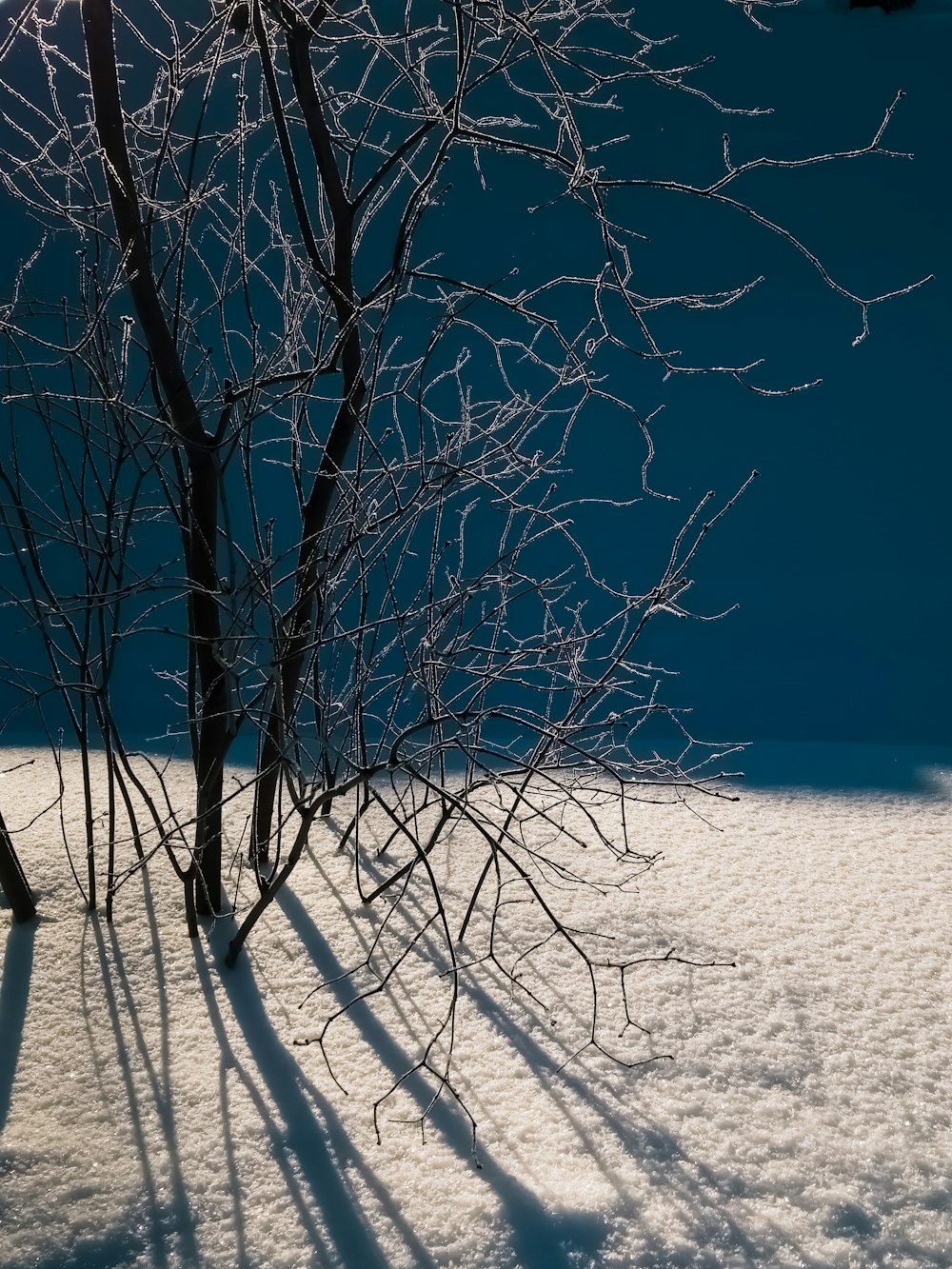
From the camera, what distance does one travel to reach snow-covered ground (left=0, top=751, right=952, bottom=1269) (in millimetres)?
1142

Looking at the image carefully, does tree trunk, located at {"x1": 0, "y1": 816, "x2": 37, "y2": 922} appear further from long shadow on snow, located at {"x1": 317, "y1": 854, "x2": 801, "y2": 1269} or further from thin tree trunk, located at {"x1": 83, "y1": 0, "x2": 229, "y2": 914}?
long shadow on snow, located at {"x1": 317, "y1": 854, "x2": 801, "y2": 1269}

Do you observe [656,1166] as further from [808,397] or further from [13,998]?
[808,397]

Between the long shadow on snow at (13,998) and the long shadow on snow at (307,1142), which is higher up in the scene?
the long shadow on snow at (13,998)

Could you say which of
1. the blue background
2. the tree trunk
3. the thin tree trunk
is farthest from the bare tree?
the blue background

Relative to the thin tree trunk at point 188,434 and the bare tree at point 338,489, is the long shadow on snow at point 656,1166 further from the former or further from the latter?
the thin tree trunk at point 188,434

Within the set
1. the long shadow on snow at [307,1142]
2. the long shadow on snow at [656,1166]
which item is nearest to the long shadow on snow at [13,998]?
the long shadow on snow at [307,1142]

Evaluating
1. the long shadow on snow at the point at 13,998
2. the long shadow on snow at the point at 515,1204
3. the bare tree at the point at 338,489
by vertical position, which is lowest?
the long shadow on snow at the point at 515,1204

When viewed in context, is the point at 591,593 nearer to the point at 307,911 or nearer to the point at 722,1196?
the point at 307,911

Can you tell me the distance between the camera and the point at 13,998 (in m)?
1.55

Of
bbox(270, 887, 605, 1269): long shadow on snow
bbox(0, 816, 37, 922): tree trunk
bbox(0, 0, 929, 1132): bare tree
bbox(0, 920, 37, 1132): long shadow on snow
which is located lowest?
bbox(270, 887, 605, 1269): long shadow on snow

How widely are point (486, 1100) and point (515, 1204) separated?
0.65ft

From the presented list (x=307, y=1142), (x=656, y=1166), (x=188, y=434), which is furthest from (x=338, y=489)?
(x=656, y=1166)

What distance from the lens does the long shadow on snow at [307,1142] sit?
1.13 meters

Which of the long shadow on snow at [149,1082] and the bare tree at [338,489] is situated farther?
the bare tree at [338,489]
